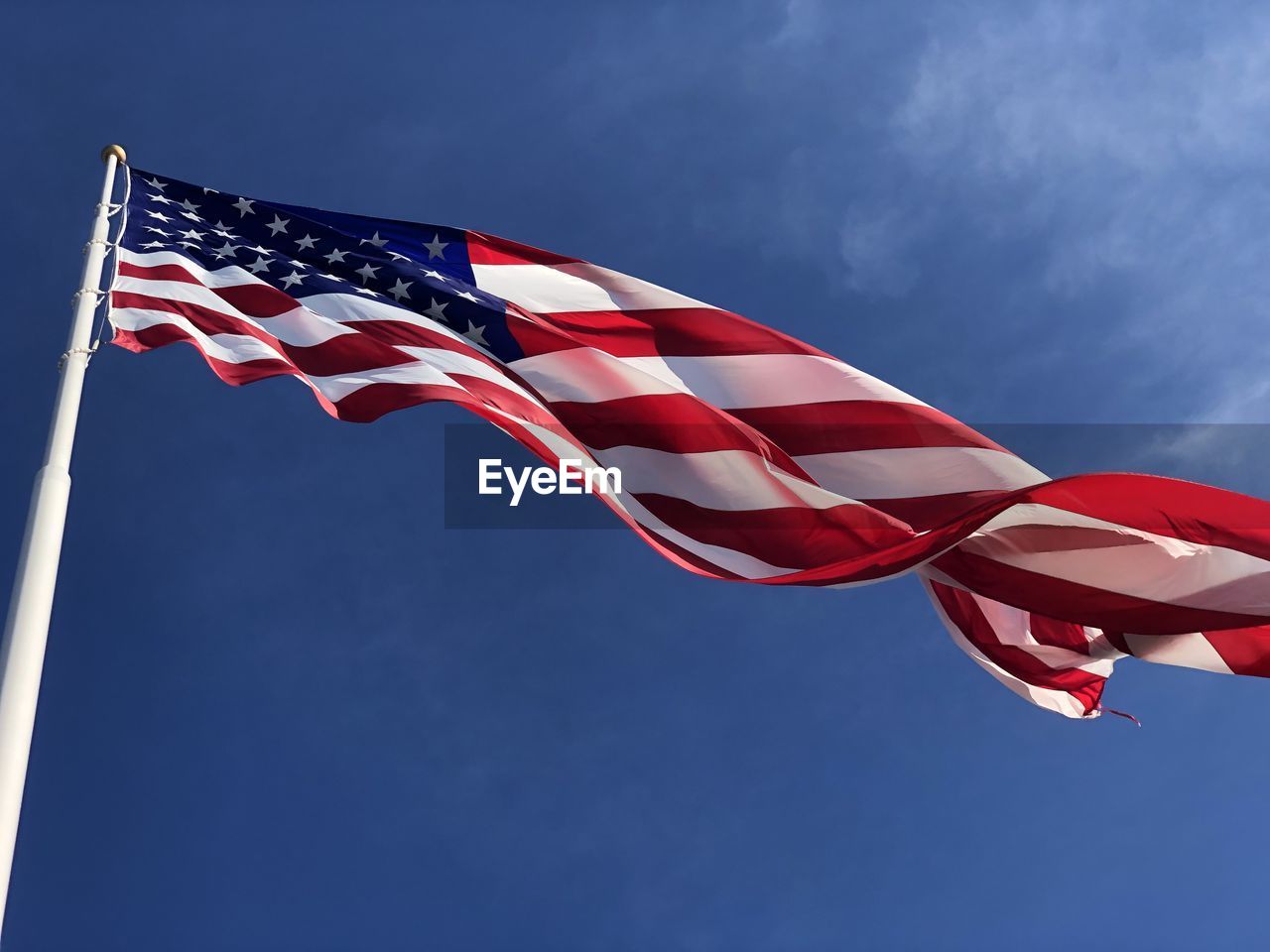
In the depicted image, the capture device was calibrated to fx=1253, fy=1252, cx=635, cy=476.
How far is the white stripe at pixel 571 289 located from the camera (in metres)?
12.8

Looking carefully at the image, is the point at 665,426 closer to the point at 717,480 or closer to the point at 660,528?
the point at 717,480

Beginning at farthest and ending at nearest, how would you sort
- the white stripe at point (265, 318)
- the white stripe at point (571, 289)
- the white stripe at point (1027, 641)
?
the white stripe at point (571, 289)
the white stripe at point (265, 318)
the white stripe at point (1027, 641)

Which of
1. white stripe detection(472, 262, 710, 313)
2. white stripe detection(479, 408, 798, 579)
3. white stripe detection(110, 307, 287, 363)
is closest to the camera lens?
white stripe detection(479, 408, 798, 579)

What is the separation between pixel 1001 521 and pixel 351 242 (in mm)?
7522

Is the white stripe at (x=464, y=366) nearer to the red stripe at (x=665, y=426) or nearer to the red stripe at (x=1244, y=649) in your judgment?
the red stripe at (x=665, y=426)

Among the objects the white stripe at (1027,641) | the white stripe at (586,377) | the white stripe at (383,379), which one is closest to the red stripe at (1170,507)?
the white stripe at (1027,641)

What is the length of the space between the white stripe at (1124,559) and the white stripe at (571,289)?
412 centimetres

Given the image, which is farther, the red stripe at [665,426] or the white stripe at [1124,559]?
the red stripe at [665,426]

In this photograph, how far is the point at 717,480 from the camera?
10.6 m

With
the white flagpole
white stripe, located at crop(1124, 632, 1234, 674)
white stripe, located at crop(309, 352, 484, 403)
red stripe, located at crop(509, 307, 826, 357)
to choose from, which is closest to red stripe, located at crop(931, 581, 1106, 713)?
white stripe, located at crop(1124, 632, 1234, 674)

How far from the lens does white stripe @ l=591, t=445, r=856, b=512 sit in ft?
34.2

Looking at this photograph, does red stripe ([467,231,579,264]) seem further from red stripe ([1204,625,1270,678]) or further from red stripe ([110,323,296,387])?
red stripe ([1204,625,1270,678])

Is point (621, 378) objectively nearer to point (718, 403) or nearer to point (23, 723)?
point (718, 403)

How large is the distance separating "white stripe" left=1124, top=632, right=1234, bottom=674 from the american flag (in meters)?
0.02
